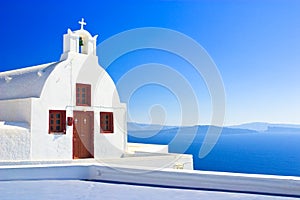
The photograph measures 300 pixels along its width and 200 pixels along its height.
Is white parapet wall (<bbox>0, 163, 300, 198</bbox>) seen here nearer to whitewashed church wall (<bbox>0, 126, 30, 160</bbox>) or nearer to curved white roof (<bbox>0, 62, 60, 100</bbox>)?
whitewashed church wall (<bbox>0, 126, 30, 160</bbox>)

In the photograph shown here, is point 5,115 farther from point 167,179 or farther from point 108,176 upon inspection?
point 167,179

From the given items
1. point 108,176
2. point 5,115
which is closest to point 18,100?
point 5,115

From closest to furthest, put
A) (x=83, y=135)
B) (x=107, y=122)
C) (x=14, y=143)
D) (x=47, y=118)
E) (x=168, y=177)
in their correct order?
(x=168, y=177) < (x=14, y=143) < (x=47, y=118) < (x=83, y=135) < (x=107, y=122)

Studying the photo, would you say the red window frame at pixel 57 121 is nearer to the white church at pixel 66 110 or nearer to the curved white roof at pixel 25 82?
the white church at pixel 66 110

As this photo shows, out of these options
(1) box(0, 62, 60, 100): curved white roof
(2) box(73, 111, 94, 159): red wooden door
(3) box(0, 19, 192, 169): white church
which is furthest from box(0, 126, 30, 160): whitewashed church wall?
(2) box(73, 111, 94, 159): red wooden door

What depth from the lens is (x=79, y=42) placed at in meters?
14.4

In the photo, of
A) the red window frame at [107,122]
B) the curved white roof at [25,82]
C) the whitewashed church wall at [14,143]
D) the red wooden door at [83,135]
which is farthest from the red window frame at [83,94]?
the whitewashed church wall at [14,143]

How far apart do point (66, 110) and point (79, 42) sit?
312 centimetres

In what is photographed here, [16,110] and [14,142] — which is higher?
[16,110]

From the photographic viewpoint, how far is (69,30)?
46.2ft

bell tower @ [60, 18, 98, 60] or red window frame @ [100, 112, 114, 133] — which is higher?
bell tower @ [60, 18, 98, 60]

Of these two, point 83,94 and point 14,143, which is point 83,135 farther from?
point 14,143

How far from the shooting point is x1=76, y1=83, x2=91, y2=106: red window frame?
13690 mm

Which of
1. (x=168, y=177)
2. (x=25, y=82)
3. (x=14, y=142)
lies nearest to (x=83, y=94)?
(x=25, y=82)
